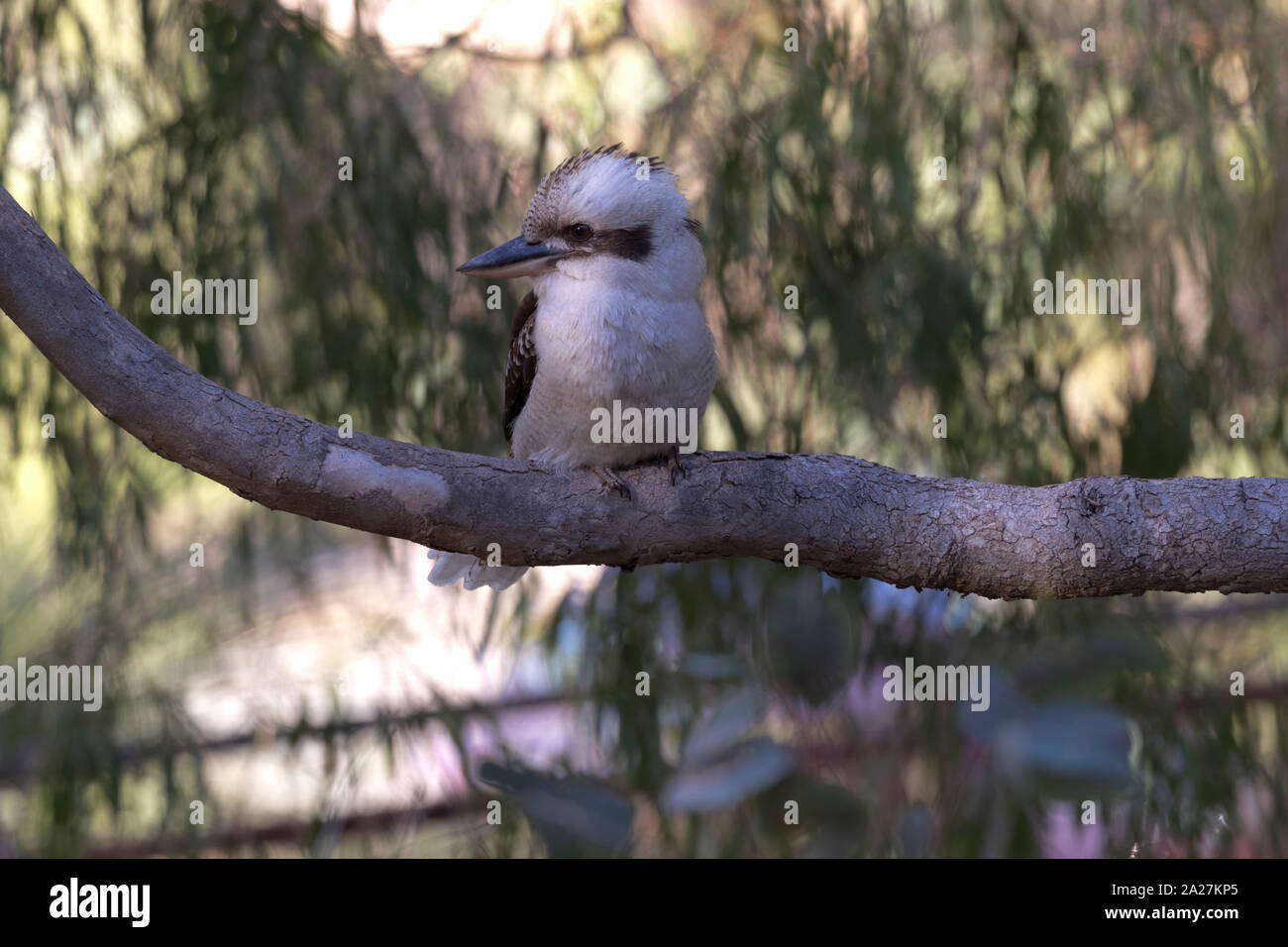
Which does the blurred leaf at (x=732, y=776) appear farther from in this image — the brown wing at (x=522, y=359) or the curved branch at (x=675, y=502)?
the brown wing at (x=522, y=359)

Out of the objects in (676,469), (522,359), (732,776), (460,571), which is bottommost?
(732,776)

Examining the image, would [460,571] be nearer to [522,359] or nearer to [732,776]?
[522,359]

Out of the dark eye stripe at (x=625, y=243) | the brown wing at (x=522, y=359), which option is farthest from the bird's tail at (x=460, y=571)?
the dark eye stripe at (x=625, y=243)

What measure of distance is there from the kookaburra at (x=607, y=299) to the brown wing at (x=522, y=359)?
0.7 inches

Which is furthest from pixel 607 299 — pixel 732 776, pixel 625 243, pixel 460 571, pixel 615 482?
pixel 732 776

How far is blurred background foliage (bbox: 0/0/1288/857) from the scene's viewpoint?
7.73 ft

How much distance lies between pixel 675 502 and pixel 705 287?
89 centimetres

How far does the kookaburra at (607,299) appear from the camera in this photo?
1.83 meters

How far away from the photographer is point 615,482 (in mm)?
1654

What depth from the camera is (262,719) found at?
2.48 m

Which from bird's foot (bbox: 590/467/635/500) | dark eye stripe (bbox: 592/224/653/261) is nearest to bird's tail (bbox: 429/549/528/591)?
bird's foot (bbox: 590/467/635/500)

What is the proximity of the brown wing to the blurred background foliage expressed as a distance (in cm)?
36

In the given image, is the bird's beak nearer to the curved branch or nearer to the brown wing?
the brown wing
